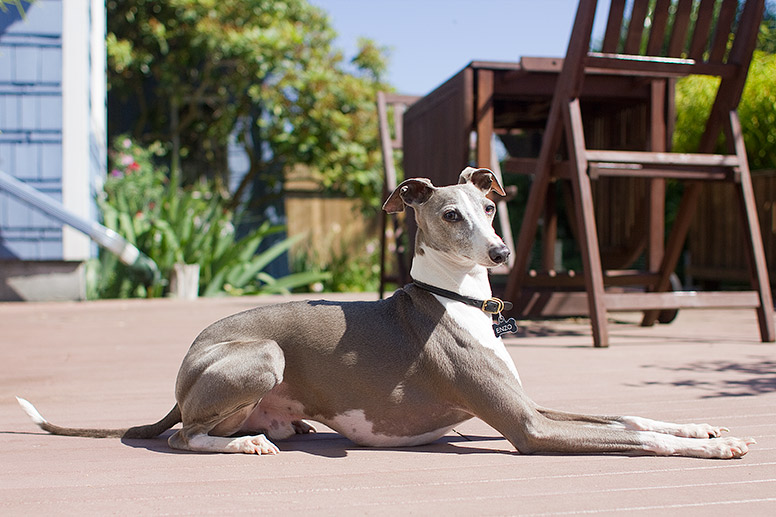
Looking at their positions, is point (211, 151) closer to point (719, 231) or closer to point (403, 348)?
point (719, 231)

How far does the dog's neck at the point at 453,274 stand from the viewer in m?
2.63

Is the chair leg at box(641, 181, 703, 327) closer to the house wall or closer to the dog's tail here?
the dog's tail

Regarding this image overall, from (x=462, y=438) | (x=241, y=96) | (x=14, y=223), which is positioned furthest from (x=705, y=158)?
(x=241, y=96)

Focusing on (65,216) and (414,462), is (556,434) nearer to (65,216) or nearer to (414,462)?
(414,462)

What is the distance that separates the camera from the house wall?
7766 mm

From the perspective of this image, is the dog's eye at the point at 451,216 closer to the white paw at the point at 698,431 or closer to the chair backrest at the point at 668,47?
the white paw at the point at 698,431

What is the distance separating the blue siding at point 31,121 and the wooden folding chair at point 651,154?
16.8 feet

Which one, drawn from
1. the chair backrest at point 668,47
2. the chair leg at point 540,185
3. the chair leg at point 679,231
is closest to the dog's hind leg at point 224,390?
the chair leg at point 540,185

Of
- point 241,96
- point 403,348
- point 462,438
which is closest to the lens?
point 403,348

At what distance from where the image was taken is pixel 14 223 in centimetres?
776

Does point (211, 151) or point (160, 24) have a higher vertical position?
point (160, 24)

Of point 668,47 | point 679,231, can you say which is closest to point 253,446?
point 668,47

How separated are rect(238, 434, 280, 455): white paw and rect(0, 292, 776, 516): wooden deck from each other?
0.14 feet

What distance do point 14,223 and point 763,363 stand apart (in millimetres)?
6982
